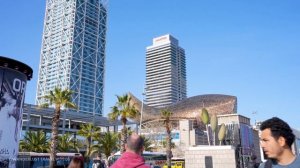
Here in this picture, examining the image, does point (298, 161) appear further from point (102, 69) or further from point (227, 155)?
point (102, 69)

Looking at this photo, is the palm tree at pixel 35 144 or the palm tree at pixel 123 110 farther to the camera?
the palm tree at pixel 35 144

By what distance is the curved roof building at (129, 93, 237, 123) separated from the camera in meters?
118

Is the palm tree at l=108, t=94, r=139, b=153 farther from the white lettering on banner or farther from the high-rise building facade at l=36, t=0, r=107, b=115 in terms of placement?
the high-rise building facade at l=36, t=0, r=107, b=115

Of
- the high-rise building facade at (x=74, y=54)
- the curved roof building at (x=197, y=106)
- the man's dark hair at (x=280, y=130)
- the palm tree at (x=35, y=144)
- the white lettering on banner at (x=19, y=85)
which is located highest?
the high-rise building facade at (x=74, y=54)

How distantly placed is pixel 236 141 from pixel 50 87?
4728 inches

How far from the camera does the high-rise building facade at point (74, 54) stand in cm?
16675

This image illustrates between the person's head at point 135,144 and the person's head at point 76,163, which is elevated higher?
the person's head at point 135,144

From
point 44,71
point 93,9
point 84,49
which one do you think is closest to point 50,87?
point 44,71

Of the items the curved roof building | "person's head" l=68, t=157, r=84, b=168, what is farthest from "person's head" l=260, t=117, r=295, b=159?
the curved roof building

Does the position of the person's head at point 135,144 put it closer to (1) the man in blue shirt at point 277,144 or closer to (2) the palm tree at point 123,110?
(1) the man in blue shirt at point 277,144

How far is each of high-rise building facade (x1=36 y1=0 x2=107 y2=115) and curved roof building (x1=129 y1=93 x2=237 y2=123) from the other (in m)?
52.6

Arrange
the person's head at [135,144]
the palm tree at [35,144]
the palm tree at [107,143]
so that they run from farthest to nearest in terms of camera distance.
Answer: the palm tree at [107,143], the palm tree at [35,144], the person's head at [135,144]

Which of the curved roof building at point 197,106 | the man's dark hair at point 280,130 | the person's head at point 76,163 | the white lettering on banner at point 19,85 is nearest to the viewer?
the man's dark hair at point 280,130

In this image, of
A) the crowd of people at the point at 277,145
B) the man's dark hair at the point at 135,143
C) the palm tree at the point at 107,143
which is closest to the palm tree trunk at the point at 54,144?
the palm tree at the point at 107,143
